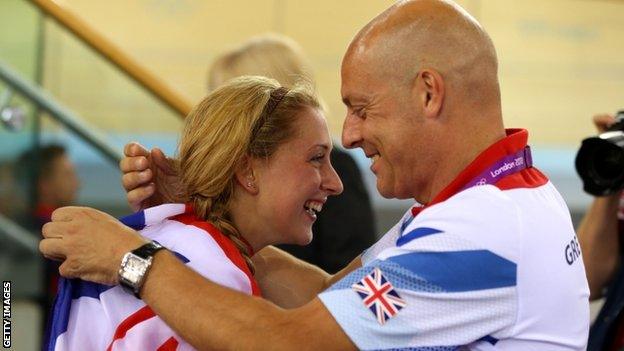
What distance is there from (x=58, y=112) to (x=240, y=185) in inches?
81.1

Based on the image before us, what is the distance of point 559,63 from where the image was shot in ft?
25.5

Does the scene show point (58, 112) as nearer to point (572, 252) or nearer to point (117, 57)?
point (117, 57)

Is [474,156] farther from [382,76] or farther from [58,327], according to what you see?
[58,327]

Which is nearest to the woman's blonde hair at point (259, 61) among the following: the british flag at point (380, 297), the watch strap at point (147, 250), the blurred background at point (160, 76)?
the blurred background at point (160, 76)

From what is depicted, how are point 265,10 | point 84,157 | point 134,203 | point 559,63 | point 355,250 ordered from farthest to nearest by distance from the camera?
point 559,63 → point 265,10 → point 84,157 → point 355,250 → point 134,203

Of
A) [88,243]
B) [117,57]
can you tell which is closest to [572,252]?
[88,243]

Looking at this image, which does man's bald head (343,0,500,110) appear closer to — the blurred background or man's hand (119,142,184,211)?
man's hand (119,142,184,211)

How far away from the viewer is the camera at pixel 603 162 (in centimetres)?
297

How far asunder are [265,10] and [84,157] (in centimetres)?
294

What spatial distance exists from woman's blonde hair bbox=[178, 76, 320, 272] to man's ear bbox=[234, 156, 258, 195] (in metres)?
0.01

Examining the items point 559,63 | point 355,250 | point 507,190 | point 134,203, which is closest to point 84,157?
point 355,250

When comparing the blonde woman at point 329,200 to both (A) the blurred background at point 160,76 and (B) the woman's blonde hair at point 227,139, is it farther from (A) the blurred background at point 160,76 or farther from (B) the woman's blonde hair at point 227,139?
(B) the woman's blonde hair at point 227,139

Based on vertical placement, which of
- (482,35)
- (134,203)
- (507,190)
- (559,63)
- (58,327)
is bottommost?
(559,63)

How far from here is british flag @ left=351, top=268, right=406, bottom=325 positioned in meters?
1.91
